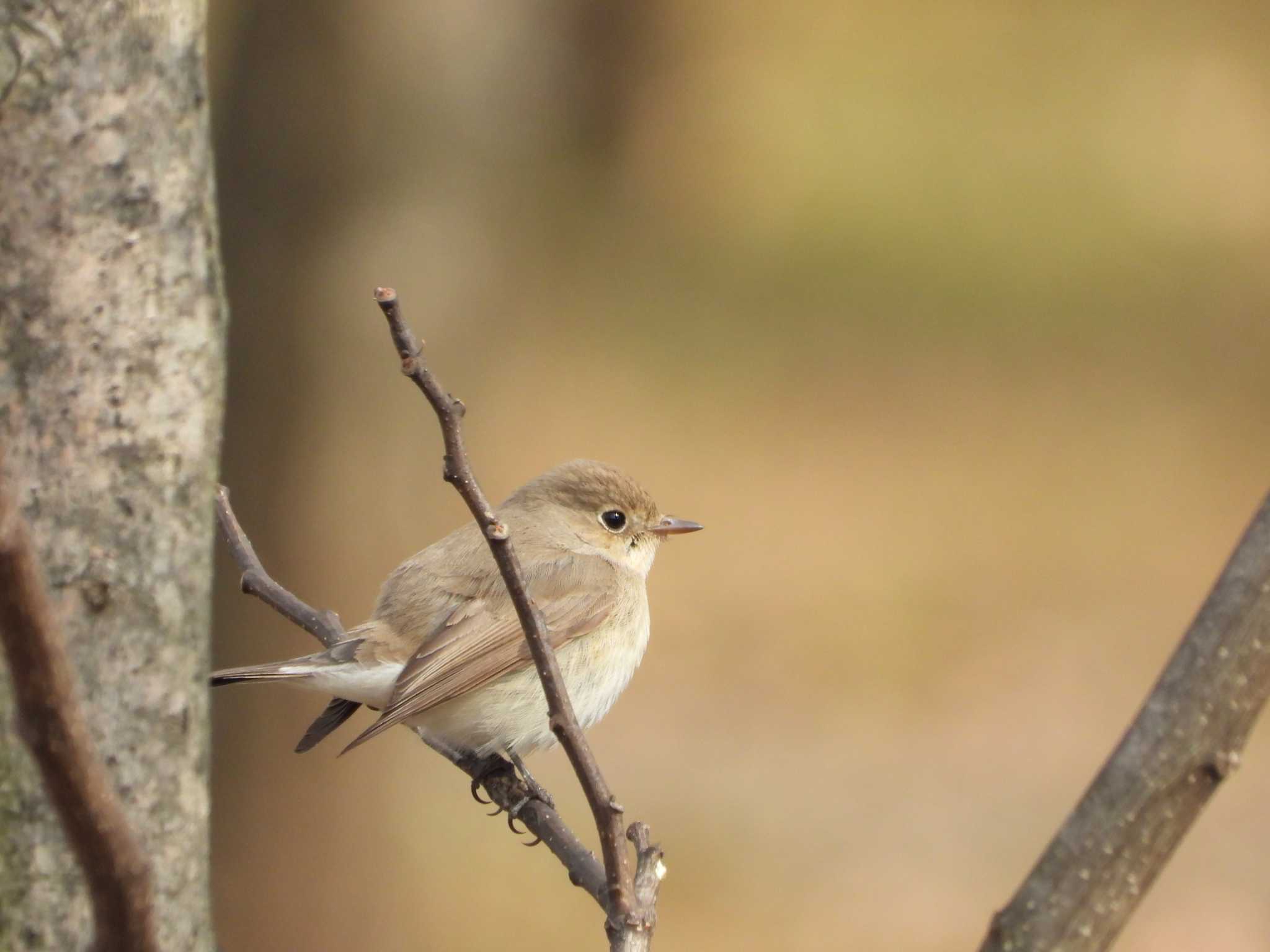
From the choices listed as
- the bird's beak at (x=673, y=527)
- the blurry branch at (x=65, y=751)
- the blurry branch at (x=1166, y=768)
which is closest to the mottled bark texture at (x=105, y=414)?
the blurry branch at (x=65, y=751)

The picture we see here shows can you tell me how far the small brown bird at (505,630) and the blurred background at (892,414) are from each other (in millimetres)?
2884

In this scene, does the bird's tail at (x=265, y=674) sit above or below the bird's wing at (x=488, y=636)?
above

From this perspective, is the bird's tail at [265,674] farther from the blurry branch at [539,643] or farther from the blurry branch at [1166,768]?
the blurry branch at [1166,768]

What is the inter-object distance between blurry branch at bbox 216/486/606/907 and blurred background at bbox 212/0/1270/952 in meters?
3.52

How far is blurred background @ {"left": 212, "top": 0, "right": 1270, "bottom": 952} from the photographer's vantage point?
7.36m

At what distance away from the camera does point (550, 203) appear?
7598mm

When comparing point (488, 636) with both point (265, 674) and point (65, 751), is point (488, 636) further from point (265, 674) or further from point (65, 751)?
point (65, 751)

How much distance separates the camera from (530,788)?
11.0ft

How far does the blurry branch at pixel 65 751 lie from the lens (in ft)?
3.17

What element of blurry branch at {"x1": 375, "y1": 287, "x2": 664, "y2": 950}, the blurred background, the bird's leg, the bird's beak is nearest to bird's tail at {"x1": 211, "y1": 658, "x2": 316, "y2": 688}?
the bird's leg

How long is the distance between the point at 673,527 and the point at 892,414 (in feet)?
13.6

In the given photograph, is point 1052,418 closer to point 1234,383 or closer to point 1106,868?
point 1234,383

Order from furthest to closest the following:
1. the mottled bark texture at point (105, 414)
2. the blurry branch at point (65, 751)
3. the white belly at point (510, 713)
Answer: the white belly at point (510, 713), the mottled bark texture at point (105, 414), the blurry branch at point (65, 751)

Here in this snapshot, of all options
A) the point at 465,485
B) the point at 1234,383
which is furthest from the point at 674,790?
the point at 465,485
